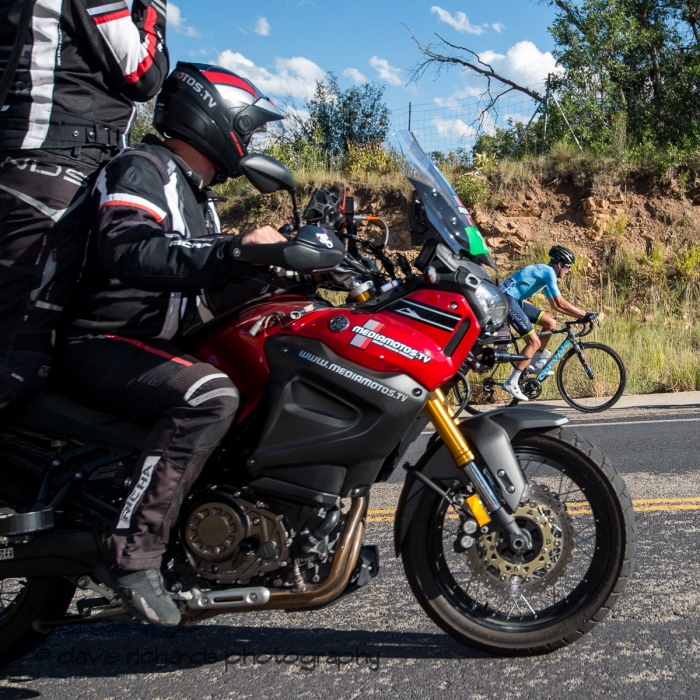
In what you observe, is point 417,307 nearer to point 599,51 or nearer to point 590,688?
point 590,688

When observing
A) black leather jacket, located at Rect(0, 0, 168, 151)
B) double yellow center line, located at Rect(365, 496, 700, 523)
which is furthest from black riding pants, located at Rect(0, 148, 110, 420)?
double yellow center line, located at Rect(365, 496, 700, 523)

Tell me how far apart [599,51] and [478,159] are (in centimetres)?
390

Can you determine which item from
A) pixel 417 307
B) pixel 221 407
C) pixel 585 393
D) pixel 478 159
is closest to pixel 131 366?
pixel 221 407

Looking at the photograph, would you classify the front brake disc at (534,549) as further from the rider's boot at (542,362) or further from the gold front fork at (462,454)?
the rider's boot at (542,362)

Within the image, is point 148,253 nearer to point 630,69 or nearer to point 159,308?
point 159,308

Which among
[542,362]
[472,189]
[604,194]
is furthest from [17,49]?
[604,194]

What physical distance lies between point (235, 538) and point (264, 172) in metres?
1.21

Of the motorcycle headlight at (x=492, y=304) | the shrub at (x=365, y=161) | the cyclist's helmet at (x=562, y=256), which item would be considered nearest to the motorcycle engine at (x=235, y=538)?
the motorcycle headlight at (x=492, y=304)

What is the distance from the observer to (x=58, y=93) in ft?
9.40

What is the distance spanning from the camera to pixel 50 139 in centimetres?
283

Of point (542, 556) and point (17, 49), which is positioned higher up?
point (17, 49)

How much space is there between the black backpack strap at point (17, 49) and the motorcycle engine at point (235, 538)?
1.61 meters

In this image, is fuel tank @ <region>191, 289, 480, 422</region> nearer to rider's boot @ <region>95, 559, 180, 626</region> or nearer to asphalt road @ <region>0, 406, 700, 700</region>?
rider's boot @ <region>95, 559, 180, 626</region>

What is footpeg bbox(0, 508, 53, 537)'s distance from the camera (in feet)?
8.86
